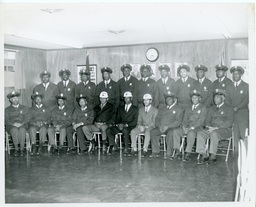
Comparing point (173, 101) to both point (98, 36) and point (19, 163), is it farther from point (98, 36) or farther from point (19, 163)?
point (19, 163)

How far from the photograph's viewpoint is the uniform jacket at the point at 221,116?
5.81m

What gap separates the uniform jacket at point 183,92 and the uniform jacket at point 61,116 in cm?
217

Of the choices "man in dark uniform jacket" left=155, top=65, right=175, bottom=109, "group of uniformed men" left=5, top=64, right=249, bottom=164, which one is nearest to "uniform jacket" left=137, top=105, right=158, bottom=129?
"group of uniformed men" left=5, top=64, right=249, bottom=164

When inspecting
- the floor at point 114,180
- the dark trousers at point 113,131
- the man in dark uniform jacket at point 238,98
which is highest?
the man in dark uniform jacket at point 238,98

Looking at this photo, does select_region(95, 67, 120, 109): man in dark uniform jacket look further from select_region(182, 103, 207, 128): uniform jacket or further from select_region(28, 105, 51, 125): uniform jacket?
select_region(182, 103, 207, 128): uniform jacket

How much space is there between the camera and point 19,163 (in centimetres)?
594

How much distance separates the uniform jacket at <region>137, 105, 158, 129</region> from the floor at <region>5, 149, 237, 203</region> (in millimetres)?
687

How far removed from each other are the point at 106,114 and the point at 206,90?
6.46 ft

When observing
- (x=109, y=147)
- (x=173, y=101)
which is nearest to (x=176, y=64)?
(x=173, y=101)

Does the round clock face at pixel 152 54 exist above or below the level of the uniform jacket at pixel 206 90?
above

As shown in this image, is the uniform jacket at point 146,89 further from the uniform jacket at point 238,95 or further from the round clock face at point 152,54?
the uniform jacket at point 238,95

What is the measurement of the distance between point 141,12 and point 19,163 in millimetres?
3259

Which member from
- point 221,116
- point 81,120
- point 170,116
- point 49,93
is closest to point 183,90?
point 170,116

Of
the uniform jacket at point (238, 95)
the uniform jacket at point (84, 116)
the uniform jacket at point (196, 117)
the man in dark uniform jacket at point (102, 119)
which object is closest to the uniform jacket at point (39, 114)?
the uniform jacket at point (84, 116)
